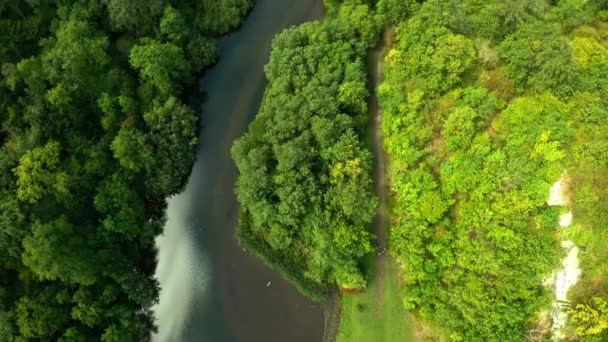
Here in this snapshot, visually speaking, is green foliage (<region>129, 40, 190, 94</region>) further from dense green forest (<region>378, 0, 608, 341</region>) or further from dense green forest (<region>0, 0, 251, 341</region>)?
dense green forest (<region>378, 0, 608, 341</region>)

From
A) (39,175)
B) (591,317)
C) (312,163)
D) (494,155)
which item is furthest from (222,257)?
(591,317)

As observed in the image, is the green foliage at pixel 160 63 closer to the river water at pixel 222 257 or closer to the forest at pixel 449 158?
the river water at pixel 222 257

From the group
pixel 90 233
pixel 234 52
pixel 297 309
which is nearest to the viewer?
pixel 90 233

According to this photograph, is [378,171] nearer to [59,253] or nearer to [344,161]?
[344,161]

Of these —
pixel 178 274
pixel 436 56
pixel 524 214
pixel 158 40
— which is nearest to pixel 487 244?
pixel 524 214

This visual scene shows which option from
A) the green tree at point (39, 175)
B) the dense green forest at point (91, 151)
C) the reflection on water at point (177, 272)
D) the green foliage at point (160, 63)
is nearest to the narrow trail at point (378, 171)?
the reflection on water at point (177, 272)

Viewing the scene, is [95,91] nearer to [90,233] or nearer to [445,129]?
[90,233]
